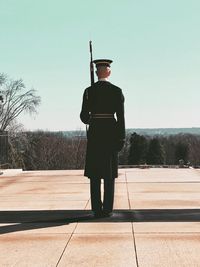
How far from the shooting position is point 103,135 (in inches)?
235

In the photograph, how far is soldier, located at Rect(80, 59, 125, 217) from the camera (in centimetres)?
598

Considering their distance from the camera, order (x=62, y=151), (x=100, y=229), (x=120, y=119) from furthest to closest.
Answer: (x=62, y=151)
(x=120, y=119)
(x=100, y=229)

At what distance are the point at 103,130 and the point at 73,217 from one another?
1.09 m

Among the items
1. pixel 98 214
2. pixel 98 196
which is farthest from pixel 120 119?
pixel 98 214

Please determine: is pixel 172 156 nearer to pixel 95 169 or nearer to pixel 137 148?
pixel 137 148

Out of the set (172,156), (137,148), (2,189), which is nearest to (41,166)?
(137,148)

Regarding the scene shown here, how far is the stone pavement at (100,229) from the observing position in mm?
4052

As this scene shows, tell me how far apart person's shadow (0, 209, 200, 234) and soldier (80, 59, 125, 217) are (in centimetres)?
25

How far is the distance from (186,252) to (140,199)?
349 centimetres

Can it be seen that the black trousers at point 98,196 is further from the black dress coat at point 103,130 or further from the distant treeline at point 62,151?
the distant treeline at point 62,151

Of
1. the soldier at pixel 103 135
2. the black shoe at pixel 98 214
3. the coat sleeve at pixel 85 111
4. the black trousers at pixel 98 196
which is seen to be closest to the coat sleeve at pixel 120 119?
the soldier at pixel 103 135

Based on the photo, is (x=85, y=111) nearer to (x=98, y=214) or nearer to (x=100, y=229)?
(x=98, y=214)

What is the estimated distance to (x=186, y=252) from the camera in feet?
13.7

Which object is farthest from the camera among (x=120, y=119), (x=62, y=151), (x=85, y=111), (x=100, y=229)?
(x=62, y=151)
